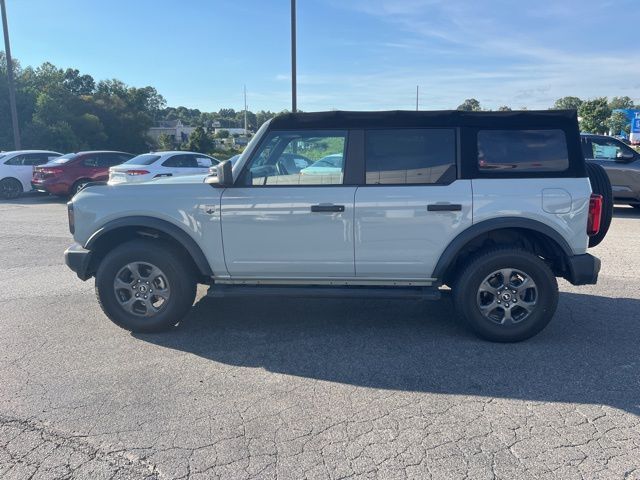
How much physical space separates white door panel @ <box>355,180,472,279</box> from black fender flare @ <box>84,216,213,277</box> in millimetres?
1381

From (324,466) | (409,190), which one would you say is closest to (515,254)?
(409,190)

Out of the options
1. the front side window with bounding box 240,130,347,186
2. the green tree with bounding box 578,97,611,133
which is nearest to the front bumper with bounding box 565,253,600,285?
the front side window with bounding box 240,130,347,186

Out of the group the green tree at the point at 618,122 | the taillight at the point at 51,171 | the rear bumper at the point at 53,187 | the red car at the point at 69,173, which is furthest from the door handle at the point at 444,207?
the green tree at the point at 618,122

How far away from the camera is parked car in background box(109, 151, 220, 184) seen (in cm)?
1323

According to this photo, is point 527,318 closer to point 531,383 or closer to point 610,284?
point 531,383

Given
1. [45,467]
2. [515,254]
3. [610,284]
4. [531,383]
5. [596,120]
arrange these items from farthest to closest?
[596,120] < [610,284] < [515,254] < [531,383] < [45,467]

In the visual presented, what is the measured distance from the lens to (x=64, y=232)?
1005cm

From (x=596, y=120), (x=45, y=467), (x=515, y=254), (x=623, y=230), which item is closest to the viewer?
(x=45, y=467)

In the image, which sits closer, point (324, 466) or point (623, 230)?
point (324, 466)

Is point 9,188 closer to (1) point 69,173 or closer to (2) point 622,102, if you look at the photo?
(1) point 69,173

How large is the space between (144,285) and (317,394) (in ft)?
6.66

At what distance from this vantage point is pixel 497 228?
4375 millimetres

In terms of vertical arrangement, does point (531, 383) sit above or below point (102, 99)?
below

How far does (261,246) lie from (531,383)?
241 cm
